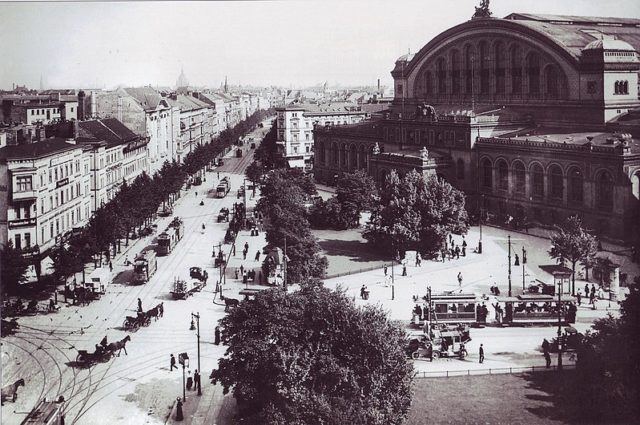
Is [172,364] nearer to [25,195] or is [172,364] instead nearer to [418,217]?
[25,195]

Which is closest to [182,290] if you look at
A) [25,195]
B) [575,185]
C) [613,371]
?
[25,195]

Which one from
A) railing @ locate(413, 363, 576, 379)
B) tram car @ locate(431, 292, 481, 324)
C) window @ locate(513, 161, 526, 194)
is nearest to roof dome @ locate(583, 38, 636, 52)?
window @ locate(513, 161, 526, 194)

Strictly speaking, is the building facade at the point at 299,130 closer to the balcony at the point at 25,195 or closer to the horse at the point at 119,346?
the balcony at the point at 25,195

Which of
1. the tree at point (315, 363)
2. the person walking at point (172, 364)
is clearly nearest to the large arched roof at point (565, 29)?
the tree at point (315, 363)

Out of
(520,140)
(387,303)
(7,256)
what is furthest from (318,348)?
(520,140)

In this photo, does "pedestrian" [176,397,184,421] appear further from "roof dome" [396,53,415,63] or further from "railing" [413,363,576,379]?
"roof dome" [396,53,415,63]

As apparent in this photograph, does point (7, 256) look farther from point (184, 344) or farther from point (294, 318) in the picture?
point (294, 318)
